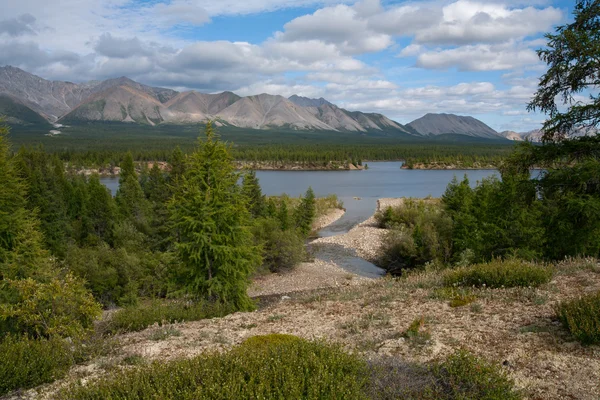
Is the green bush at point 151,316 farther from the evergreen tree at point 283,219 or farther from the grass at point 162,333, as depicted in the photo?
the evergreen tree at point 283,219

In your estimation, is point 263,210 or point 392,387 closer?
point 392,387

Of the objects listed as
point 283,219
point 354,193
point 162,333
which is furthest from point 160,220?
point 354,193

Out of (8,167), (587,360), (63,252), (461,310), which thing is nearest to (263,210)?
(63,252)

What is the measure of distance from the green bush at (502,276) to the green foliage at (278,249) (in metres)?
22.4

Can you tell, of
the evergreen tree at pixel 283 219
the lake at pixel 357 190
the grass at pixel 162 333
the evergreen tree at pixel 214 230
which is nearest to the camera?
the grass at pixel 162 333

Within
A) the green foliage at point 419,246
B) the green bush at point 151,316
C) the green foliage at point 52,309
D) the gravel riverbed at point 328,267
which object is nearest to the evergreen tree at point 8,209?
the green foliage at point 52,309

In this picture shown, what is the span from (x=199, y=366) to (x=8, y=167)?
56.6 feet

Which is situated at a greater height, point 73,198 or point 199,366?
point 199,366

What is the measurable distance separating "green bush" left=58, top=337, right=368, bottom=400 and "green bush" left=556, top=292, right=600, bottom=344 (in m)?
3.42

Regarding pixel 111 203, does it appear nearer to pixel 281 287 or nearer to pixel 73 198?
Result: pixel 73 198

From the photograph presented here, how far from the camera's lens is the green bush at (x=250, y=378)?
4.02m

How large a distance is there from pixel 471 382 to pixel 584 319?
270 cm

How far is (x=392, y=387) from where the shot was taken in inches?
180

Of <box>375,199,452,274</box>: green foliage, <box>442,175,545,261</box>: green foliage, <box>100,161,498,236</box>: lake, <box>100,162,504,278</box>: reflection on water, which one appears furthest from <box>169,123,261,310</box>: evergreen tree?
<box>100,161,498,236</box>: lake
